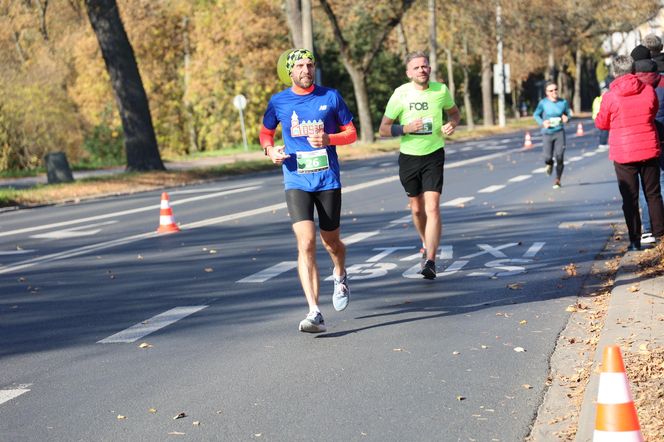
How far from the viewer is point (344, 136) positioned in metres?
8.32

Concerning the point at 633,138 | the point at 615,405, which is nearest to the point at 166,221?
the point at 633,138

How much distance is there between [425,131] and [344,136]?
7.96 feet

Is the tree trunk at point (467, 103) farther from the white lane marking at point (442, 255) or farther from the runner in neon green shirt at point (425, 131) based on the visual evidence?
the runner in neon green shirt at point (425, 131)

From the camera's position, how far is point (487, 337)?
7.83 m

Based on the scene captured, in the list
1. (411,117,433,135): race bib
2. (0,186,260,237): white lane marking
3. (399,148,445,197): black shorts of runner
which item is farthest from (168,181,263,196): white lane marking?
(411,117,433,135): race bib

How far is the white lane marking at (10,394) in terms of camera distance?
6531mm

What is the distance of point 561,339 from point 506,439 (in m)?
2.41

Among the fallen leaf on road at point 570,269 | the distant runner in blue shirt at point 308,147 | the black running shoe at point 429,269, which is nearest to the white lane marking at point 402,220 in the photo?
the fallen leaf on road at point 570,269

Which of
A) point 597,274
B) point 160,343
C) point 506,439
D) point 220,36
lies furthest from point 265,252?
point 220,36

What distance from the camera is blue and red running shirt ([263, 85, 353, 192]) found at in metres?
A: 8.27

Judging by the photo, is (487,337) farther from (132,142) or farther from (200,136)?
(200,136)

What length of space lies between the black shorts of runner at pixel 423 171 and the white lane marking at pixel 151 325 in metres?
2.31

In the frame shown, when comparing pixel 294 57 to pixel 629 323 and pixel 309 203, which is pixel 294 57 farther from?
pixel 629 323

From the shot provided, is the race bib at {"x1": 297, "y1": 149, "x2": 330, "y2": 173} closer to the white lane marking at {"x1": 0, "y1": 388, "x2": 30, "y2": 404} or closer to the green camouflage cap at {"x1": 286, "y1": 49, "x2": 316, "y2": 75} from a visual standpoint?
the green camouflage cap at {"x1": 286, "y1": 49, "x2": 316, "y2": 75}
